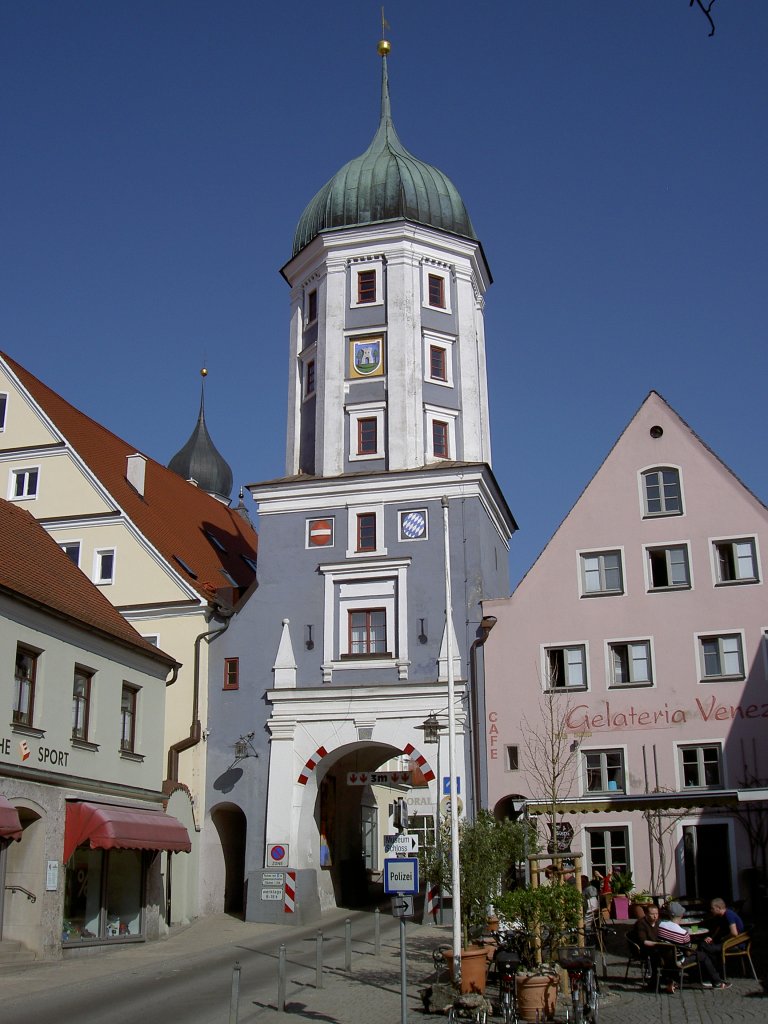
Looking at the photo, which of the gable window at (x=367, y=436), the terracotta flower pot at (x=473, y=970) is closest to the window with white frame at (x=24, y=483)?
the gable window at (x=367, y=436)

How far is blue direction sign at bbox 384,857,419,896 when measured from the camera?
1619cm

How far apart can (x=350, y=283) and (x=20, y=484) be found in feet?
39.3

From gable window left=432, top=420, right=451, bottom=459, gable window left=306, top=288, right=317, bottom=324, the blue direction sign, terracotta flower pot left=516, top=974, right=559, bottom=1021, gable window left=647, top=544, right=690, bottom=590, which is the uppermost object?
gable window left=306, top=288, right=317, bottom=324

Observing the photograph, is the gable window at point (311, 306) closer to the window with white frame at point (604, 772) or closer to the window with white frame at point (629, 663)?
the window with white frame at point (629, 663)

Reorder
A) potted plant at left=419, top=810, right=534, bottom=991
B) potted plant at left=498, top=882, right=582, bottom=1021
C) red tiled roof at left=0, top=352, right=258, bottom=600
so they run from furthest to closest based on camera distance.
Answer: red tiled roof at left=0, top=352, right=258, bottom=600, potted plant at left=419, top=810, right=534, bottom=991, potted plant at left=498, top=882, right=582, bottom=1021

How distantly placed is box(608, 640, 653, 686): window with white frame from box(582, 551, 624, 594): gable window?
152cm

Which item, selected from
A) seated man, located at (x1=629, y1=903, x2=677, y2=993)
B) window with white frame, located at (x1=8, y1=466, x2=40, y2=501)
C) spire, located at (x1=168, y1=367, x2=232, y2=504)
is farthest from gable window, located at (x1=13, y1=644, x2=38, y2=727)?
spire, located at (x1=168, y1=367, x2=232, y2=504)

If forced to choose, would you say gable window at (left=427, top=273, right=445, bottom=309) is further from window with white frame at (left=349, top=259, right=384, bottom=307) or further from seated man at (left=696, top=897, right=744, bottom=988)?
seated man at (left=696, top=897, right=744, bottom=988)

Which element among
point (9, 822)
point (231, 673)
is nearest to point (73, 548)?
point (231, 673)

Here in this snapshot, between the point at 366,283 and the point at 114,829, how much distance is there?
63.7 feet

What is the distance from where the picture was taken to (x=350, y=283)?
1503 inches

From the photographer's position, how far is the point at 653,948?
1789 cm

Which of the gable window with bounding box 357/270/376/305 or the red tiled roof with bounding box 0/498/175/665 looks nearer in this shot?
the red tiled roof with bounding box 0/498/175/665

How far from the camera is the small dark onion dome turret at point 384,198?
3862cm
